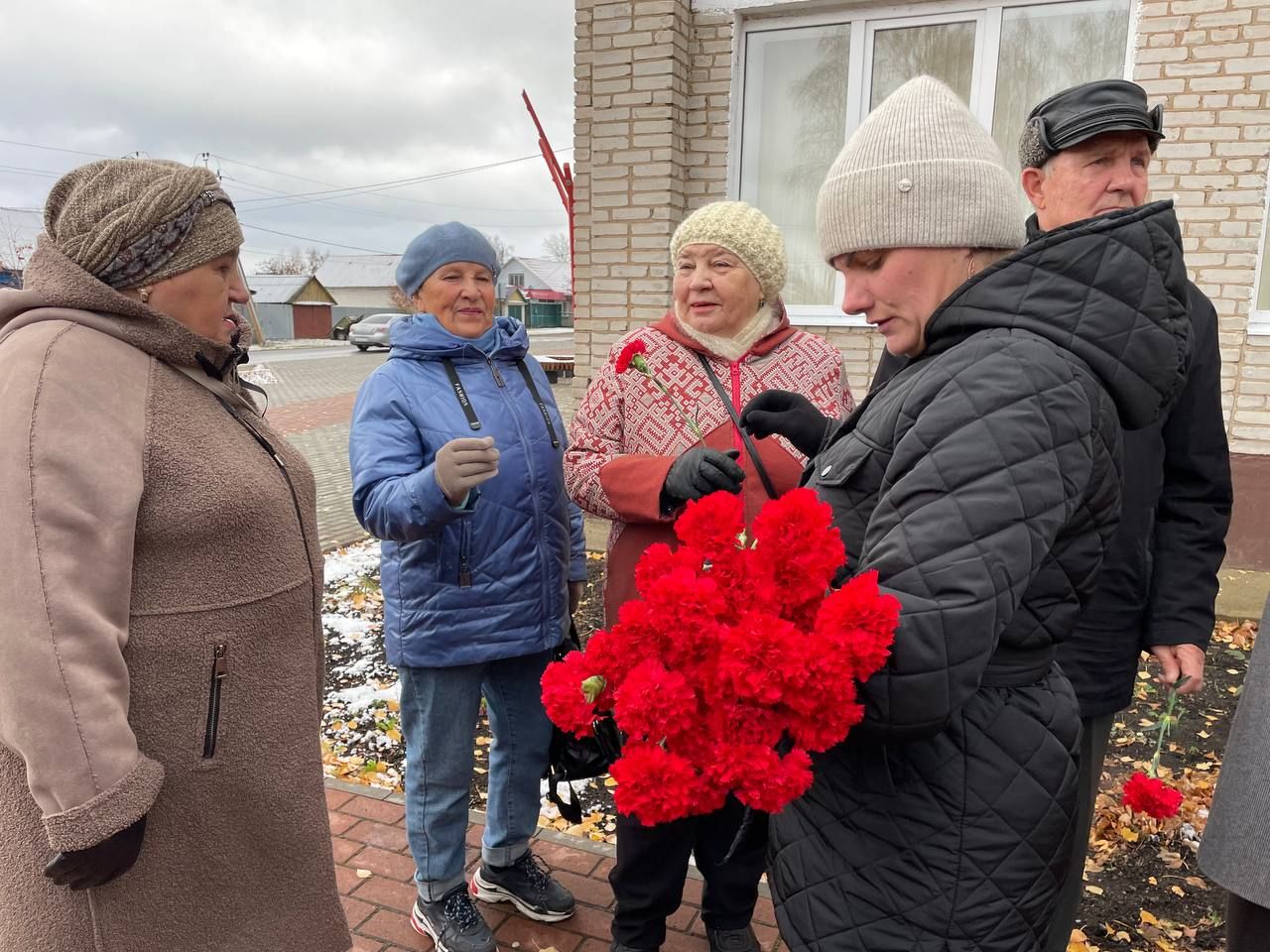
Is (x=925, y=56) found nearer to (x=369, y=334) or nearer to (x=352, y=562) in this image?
(x=352, y=562)

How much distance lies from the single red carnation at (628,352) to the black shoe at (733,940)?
1.67m

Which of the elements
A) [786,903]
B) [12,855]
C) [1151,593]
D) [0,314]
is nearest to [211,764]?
[12,855]

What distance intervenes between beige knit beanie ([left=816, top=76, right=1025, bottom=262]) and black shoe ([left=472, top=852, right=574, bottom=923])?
7.30ft

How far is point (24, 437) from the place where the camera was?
1.47m

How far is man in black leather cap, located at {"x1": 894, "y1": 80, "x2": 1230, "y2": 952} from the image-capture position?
7.04ft

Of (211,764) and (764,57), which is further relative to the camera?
(764,57)

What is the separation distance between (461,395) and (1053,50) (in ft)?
16.2

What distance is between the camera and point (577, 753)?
2732 mm

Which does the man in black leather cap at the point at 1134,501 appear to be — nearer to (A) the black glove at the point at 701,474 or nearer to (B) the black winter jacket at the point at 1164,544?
(B) the black winter jacket at the point at 1164,544

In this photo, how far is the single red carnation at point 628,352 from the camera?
8.00 ft

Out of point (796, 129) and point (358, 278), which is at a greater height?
point (358, 278)

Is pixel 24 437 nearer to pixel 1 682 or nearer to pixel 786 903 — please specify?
pixel 1 682

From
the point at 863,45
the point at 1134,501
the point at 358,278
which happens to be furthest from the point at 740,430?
the point at 358,278

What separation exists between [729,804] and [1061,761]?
134 cm
